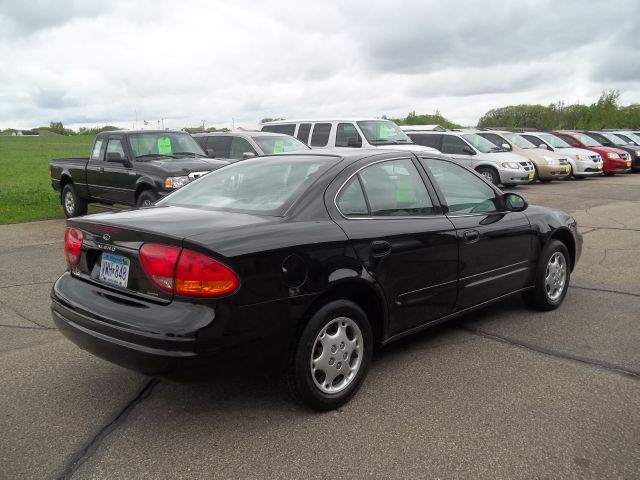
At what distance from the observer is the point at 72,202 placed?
478 inches

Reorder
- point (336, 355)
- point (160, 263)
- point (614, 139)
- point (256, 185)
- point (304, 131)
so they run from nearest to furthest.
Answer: point (160, 263) < point (336, 355) < point (256, 185) < point (304, 131) < point (614, 139)

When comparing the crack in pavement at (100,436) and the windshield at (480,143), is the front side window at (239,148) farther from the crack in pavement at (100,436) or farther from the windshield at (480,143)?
the crack in pavement at (100,436)

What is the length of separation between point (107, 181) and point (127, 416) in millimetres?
8222

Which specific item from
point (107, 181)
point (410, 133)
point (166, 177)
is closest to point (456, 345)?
point (166, 177)

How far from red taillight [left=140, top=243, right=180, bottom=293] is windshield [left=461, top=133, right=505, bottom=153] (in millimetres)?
15485

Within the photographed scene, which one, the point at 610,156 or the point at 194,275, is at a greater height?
the point at 194,275

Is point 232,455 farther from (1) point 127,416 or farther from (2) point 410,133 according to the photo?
(2) point 410,133

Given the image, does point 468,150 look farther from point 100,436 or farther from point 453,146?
point 100,436

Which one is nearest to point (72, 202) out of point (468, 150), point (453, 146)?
point (453, 146)

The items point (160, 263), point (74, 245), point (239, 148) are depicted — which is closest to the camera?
point (160, 263)

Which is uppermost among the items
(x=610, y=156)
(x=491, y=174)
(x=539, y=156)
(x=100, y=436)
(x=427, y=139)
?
(x=427, y=139)

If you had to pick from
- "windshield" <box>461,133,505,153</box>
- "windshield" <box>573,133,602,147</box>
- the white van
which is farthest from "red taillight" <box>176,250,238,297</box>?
"windshield" <box>573,133,602,147</box>

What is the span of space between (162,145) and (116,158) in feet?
2.82

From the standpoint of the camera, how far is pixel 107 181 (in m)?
11.0
